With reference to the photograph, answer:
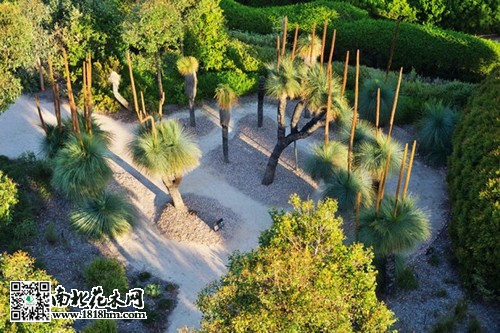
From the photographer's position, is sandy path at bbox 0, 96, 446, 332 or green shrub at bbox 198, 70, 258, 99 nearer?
sandy path at bbox 0, 96, 446, 332

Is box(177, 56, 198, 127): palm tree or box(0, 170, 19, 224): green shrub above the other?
box(177, 56, 198, 127): palm tree

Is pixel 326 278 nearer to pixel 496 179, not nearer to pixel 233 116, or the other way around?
pixel 496 179

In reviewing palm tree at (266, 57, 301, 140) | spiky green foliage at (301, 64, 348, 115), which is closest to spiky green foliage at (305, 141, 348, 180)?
spiky green foliage at (301, 64, 348, 115)

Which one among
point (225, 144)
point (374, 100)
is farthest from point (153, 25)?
point (374, 100)

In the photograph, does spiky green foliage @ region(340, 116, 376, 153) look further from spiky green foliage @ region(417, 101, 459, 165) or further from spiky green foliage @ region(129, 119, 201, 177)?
→ spiky green foliage @ region(129, 119, 201, 177)

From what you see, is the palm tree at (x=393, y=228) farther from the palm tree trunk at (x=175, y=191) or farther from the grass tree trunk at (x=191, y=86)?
the grass tree trunk at (x=191, y=86)

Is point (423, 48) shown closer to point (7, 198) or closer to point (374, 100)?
point (374, 100)
